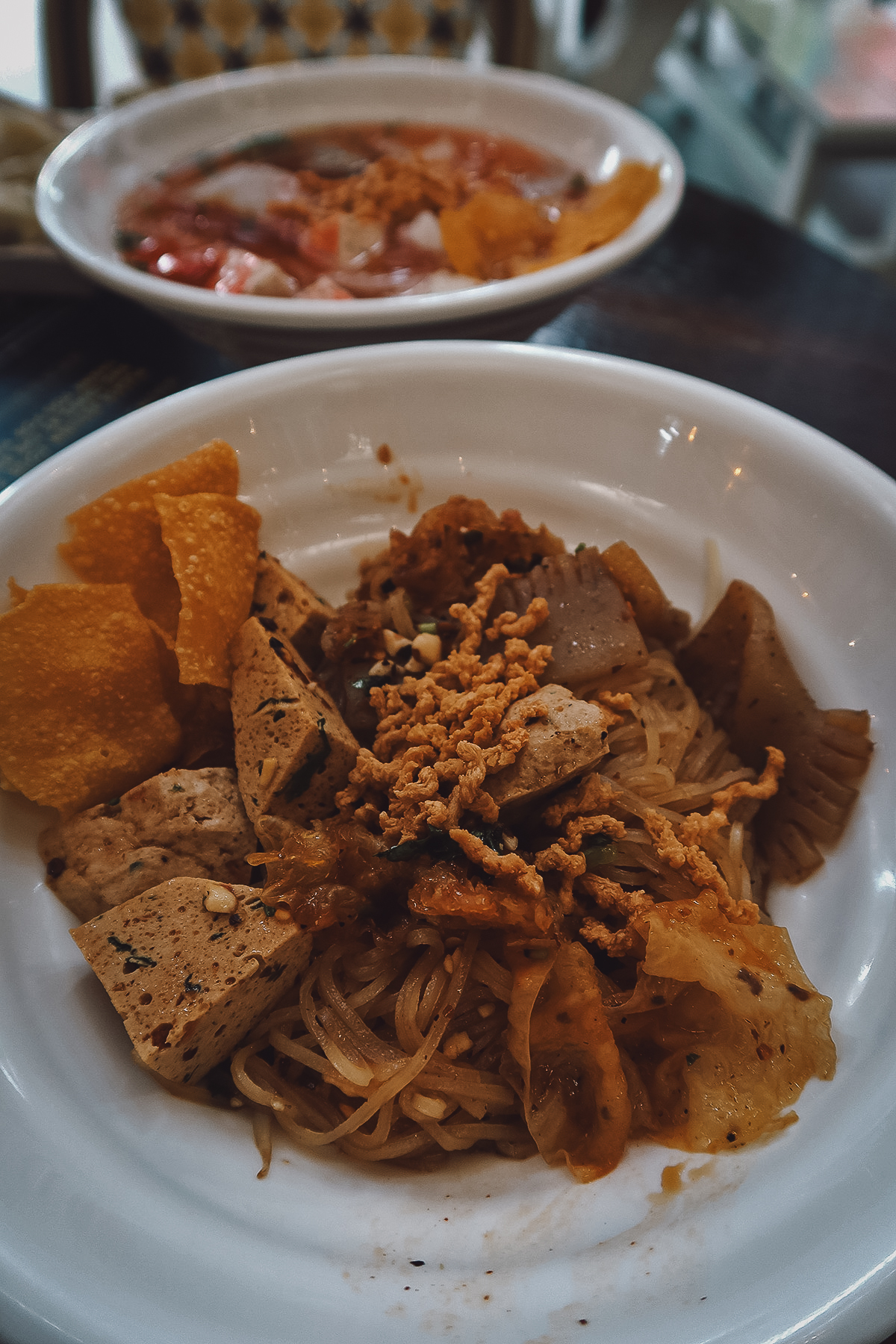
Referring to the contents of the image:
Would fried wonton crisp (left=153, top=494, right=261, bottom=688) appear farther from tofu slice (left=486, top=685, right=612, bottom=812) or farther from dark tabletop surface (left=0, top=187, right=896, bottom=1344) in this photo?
dark tabletop surface (left=0, top=187, right=896, bottom=1344)

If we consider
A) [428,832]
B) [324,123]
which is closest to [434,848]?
[428,832]

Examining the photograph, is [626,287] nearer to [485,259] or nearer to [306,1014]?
[485,259]

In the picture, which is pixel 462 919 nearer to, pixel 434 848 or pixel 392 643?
pixel 434 848

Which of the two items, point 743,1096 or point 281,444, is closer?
point 743,1096

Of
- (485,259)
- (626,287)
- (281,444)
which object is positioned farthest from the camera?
(626,287)

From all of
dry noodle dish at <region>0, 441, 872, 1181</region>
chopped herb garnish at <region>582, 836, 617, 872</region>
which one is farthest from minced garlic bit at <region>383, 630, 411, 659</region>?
chopped herb garnish at <region>582, 836, 617, 872</region>

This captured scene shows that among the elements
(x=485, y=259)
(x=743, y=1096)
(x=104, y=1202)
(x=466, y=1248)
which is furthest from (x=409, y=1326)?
(x=485, y=259)

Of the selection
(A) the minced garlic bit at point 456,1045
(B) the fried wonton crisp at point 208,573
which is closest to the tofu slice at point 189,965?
(A) the minced garlic bit at point 456,1045
